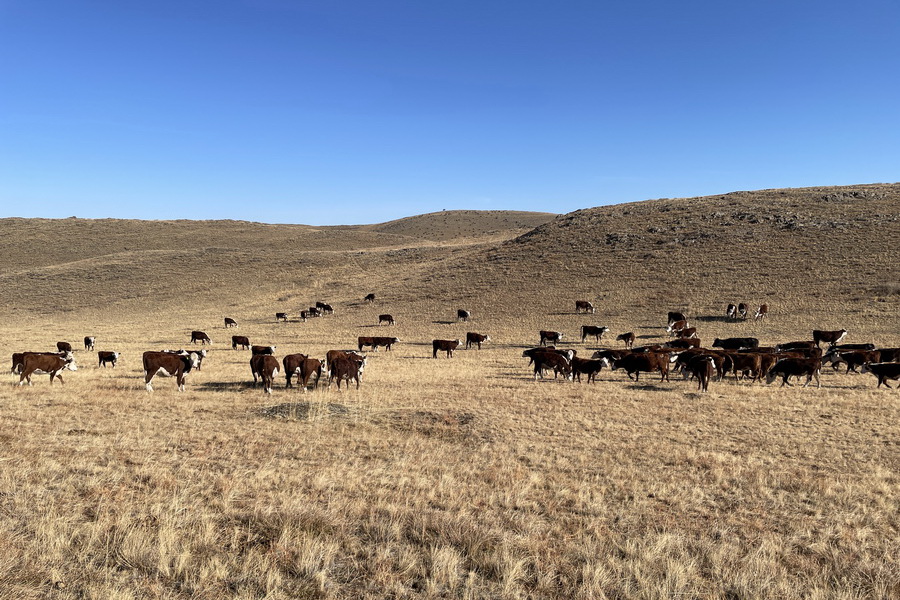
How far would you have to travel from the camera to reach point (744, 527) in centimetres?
704

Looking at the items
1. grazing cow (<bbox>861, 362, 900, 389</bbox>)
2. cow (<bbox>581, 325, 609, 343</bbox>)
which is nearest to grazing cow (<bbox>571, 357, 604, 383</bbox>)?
grazing cow (<bbox>861, 362, 900, 389</bbox>)

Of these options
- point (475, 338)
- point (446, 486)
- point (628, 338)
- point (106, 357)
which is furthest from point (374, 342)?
point (446, 486)

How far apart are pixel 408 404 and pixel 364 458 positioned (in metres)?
5.31

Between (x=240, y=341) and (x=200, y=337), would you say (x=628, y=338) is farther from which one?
(x=200, y=337)

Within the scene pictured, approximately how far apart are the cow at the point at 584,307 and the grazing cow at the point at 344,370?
91.6ft

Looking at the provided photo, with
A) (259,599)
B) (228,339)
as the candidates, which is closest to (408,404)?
(259,599)

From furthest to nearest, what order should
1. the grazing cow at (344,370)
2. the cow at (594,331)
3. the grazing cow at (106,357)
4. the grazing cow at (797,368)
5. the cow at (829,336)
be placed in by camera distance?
the cow at (594,331)
the cow at (829,336)
the grazing cow at (106,357)
the grazing cow at (797,368)
the grazing cow at (344,370)

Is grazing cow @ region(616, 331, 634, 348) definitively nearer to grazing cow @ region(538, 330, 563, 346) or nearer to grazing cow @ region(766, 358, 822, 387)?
grazing cow @ region(538, 330, 563, 346)

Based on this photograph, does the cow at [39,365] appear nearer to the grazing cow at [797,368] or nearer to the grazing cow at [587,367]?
the grazing cow at [587,367]

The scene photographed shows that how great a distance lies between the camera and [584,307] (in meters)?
42.8

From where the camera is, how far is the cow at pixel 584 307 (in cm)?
4266

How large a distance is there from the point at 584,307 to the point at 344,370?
28.8m

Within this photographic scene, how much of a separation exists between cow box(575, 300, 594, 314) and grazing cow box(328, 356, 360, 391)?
2792 cm

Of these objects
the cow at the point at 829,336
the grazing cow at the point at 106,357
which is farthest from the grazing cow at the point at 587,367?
the grazing cow at the point at 106,357
